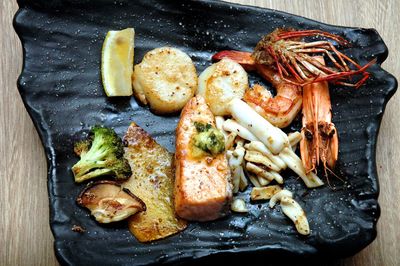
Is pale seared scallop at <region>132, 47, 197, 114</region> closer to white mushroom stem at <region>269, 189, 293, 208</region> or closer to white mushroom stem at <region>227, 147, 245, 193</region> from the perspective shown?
white mushroom stem at <region>227, 147, 245, 193</region>

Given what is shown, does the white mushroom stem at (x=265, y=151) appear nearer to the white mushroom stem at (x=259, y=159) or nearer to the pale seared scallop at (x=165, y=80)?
the white mushroom stem at (x=259, y=159)

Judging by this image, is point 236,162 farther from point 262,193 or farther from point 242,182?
point 262,193

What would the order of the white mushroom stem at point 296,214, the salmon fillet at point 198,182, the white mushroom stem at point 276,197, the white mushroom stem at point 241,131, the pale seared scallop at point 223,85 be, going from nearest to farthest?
the salmon fillet at point 198,182, the white mushroom stem at point 296,214, the white mushroom stem at point 276,197, the white mushroom stem at point 241,131, the pale seared scallop at point 223,85

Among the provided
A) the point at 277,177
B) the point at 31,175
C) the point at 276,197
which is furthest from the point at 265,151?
the point at 31,175

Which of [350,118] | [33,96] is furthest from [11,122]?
[350,118]

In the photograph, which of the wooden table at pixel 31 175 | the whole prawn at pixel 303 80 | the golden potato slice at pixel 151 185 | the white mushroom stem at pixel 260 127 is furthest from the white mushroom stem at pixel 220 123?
the wooden table at pixel 31 175

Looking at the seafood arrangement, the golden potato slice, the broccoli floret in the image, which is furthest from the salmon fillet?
the broccoli floret
